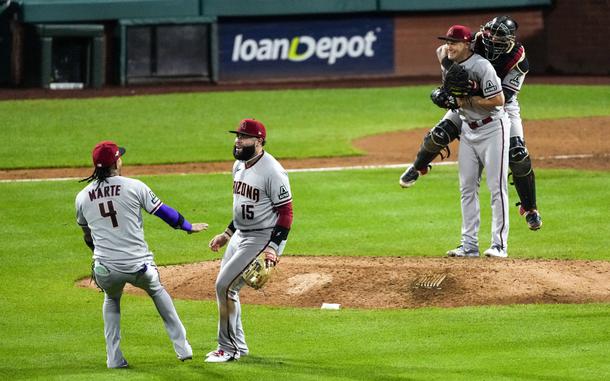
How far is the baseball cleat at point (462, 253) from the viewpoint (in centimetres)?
1299

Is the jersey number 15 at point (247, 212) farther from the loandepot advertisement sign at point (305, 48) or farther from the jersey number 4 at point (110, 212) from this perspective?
the loandepot advertisement sign at point (305, 48)

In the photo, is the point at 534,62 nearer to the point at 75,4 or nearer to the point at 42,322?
the point at 75,4

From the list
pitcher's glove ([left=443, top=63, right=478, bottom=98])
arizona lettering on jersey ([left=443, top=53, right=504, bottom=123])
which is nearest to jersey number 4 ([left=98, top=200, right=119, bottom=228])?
pitcher's glove ([left=443, top=63, right=478, bottom=98])

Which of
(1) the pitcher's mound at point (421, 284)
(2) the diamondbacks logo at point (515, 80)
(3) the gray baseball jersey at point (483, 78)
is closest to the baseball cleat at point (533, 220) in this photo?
(1) the pitcher's mound at point (421, 284)

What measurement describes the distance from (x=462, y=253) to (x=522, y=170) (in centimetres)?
107

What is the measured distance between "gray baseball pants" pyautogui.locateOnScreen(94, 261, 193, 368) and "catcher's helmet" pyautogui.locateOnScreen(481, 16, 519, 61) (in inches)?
191

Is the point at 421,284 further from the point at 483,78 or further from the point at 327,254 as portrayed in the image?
the point at 327,254

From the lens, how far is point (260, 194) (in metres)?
9.46

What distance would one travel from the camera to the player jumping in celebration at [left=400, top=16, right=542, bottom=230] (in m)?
12.5

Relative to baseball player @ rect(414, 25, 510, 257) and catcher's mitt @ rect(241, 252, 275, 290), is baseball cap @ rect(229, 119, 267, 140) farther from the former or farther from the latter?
baseball player @ rect(414, 25, 510, 257)

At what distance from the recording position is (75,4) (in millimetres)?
26812

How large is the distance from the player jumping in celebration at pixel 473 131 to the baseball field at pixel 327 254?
1.68ft

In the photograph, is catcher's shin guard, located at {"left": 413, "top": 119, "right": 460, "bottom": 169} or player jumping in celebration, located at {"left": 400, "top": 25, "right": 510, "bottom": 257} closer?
player jumping in celebration, located at {"left": 400, "top": 25, "right": 510, "bottom": 257}

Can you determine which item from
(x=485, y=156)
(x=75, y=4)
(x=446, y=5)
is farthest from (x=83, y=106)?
(x=485, y=156)
